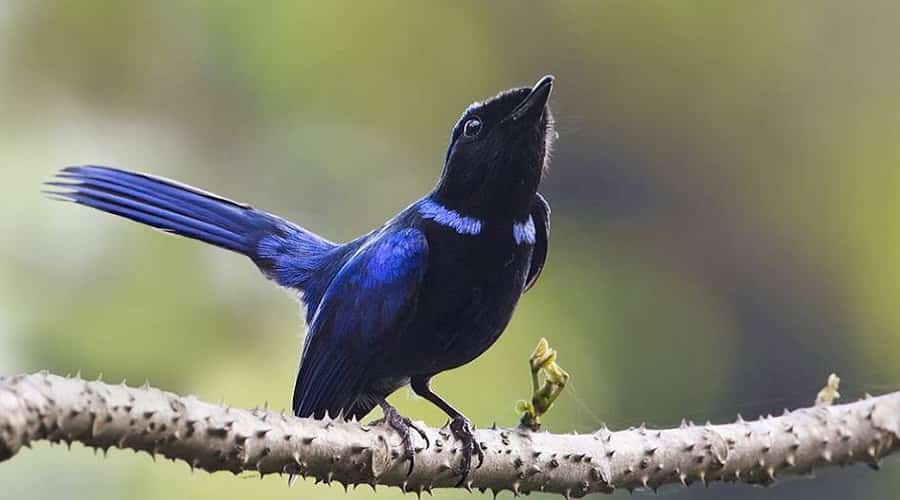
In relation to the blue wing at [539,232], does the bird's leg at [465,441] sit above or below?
below

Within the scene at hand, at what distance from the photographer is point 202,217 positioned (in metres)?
2.71

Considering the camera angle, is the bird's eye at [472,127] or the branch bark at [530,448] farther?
the bird's eye at [472,127]

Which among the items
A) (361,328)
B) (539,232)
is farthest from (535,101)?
(361,328)

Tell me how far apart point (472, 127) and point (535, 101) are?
15 centimetres

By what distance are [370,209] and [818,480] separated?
77.0 inches

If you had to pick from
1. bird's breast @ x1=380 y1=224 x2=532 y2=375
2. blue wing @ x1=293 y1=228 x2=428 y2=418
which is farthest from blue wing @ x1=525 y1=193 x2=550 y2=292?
blue wing @ x1=293 y1=228 x2=428 y2=418

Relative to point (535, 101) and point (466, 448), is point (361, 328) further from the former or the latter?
point (535, 101)

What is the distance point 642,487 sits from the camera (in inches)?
84.2

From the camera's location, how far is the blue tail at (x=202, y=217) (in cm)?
251

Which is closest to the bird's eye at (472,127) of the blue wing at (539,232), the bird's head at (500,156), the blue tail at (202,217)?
the bird's head at (500,156)

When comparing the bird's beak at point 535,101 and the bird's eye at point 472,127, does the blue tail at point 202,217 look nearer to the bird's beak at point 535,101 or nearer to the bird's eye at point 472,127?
the bird's eye at point 472,127

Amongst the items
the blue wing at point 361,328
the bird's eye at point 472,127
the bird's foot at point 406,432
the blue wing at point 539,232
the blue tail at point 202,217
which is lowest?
the bird's foot at point 406,432

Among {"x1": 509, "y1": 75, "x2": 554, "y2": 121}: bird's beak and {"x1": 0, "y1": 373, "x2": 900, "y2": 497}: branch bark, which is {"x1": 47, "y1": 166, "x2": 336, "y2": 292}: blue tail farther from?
{"x1": 0, "y1": 373, "x2": 900, "y2": 497}: branch bark

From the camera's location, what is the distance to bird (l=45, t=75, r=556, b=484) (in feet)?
7.77
